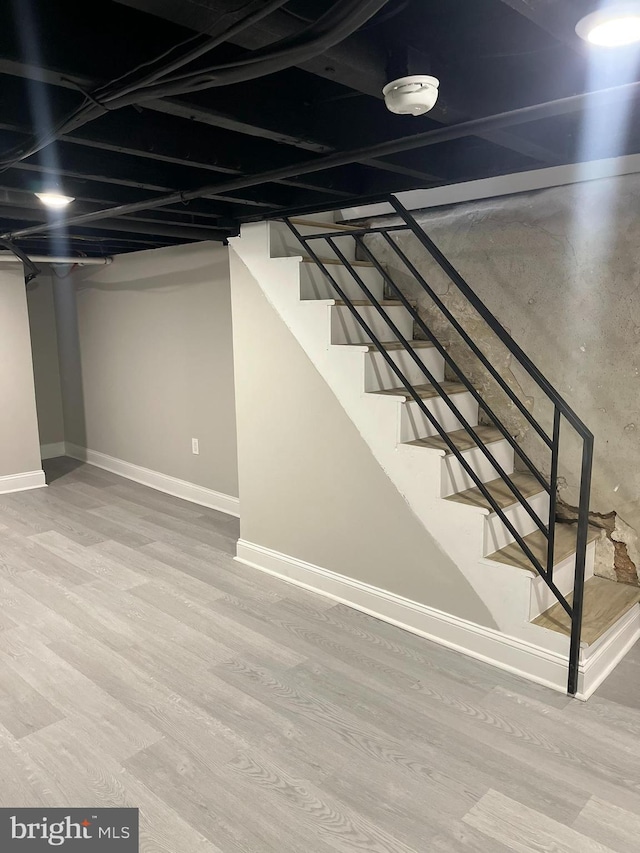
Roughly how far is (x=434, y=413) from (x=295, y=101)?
1.46 m

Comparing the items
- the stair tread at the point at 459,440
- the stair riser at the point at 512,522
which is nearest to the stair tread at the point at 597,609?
the stair riser at the point at 512,522

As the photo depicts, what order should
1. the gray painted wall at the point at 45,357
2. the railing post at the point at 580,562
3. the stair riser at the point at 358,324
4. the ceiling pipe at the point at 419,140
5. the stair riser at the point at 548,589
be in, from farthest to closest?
the gray painted wall at the point at 45,357 → the stair riser at the point at 358,324 → the stair riser at the point at 548,589 → the railing post at the point at 580,562 → the ceiling pipe at the point at 419,140

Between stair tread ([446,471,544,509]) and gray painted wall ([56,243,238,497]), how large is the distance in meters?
1.95

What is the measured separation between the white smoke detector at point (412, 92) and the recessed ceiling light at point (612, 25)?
32 cm

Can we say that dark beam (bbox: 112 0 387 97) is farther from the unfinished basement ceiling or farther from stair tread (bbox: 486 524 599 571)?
stair tread (bbox: 486 524 599 571)

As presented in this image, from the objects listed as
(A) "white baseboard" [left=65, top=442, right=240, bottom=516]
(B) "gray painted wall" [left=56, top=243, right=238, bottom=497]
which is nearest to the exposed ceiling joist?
(B) "gray painted wall" [left=56, top=243, right=238, bottom=497]

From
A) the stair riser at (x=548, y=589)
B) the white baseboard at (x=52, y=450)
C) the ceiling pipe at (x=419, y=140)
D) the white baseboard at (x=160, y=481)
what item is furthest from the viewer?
the white baseboard at (x=52, y=450)

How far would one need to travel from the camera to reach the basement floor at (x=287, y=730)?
1.74 metres

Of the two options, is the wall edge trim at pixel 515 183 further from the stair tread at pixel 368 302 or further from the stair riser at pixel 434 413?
the stair riser at pixel 434 413

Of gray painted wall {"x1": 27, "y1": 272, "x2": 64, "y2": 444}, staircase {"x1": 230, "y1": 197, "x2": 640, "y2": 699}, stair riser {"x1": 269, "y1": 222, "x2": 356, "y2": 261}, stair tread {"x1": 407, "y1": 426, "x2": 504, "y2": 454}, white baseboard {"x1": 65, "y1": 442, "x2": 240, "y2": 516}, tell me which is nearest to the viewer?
staircase {"x1": 230, "y1": 197, "x2": 640, "y2": 699}

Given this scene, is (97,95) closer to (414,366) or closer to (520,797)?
(414,366)

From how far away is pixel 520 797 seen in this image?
1.82 meters

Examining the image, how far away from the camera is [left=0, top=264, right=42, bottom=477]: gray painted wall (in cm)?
479

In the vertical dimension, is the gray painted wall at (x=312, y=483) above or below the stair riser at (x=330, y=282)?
below
